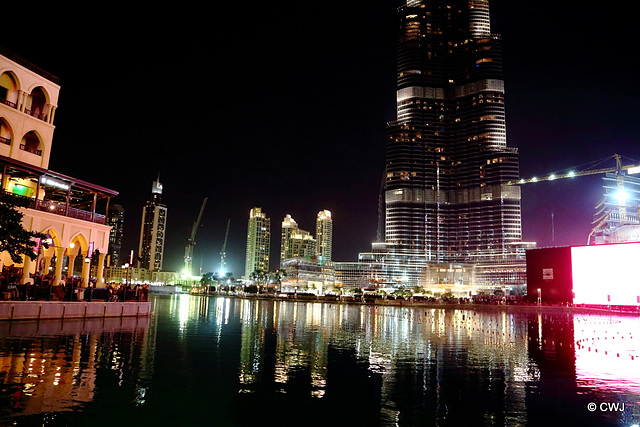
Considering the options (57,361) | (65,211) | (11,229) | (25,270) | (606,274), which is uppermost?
(65,211)

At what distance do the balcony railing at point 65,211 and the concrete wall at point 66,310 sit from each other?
8.57 meters

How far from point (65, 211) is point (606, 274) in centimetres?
8211

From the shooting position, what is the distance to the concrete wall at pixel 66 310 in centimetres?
2898

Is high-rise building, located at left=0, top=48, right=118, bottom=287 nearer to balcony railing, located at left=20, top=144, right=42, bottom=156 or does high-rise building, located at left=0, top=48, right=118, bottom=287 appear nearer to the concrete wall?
balcony railing, located at left=20, top=144, right=42, bottom=156

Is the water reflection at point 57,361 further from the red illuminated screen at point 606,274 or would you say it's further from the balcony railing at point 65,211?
the red illuminated screen at point 606,274

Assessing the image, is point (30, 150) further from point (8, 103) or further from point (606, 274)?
point (606, 274)

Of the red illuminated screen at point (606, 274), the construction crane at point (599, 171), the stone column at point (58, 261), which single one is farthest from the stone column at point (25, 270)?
the construction crane at point (599, 171)

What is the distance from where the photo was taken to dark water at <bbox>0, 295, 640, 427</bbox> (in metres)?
11.5

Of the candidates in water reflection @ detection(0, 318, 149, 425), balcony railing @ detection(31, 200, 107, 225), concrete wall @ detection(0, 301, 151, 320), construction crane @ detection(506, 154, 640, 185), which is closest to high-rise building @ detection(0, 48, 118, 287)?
balcony railing @ detection(31, 200, 107, 225)

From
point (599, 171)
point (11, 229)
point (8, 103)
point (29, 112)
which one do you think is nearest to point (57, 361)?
point (11, 229)

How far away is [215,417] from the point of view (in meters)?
11.2

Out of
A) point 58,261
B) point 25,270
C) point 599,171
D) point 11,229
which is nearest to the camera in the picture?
point 11,229

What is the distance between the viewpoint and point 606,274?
8156 cm

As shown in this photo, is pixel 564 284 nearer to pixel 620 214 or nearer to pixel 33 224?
pixel 620 214
